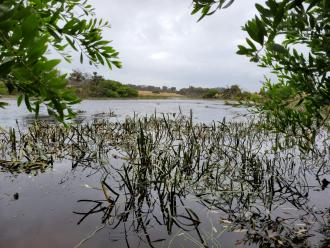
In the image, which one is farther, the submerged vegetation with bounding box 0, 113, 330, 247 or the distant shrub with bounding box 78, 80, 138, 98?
the distant shrub with bounding box 78, 80, 138, 98

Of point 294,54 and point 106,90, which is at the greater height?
point 294,54

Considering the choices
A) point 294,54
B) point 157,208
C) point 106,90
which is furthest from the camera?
point 106,90

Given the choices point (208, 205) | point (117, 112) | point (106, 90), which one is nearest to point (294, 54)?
point (208, 205)

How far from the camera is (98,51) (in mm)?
1915

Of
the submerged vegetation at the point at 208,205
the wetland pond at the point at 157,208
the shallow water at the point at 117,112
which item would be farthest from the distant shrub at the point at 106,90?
the submerged vegetation at the point at 208,205

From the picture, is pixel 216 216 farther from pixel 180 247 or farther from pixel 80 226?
pixel 80 226

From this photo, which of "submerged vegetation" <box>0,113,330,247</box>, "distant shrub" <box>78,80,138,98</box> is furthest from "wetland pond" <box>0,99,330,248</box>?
"distant shrub" <box>78,80,138,98</box>

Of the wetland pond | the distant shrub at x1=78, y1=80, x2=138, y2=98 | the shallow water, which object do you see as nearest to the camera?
the wetland pond

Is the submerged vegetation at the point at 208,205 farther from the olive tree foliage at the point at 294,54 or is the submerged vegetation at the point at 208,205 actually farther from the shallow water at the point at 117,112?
the shallow water at the point at 117,112

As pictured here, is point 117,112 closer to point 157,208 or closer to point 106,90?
point 157,208

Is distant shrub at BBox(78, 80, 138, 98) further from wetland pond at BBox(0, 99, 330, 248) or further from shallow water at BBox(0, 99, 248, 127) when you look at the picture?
wetland pond at BBox(0, 99, 330, 248)

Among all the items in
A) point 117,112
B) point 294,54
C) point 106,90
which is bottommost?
point 117,112

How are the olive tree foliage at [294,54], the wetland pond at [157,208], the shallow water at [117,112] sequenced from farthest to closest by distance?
the shallow water at [117,112] < the wetland pond at [157,208] < the olive tree foliage at [294,54]

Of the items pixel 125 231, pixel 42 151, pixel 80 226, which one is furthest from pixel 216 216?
pixel 42 151
